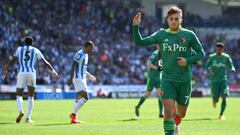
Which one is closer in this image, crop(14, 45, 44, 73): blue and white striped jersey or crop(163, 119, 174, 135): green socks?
crop(163, 119, 174, 135): green socks

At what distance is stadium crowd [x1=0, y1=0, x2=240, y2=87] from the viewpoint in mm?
49000

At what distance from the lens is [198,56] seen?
13336 mm

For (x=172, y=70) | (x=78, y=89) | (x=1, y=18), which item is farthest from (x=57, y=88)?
(x=172, y=70)

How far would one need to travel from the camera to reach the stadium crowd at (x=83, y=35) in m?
49.0

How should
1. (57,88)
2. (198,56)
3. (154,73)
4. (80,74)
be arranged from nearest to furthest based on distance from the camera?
(198,56)
(80,74)
(154,73)
(57,88)

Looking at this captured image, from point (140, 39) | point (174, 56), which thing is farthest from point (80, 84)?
point (140, 39)

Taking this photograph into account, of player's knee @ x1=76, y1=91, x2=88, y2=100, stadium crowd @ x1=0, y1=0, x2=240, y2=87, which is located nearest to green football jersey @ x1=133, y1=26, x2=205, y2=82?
player's knee @ x1=76, y1=91, x2=88, y2=100

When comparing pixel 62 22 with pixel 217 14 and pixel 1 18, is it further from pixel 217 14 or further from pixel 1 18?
pixel 217 14

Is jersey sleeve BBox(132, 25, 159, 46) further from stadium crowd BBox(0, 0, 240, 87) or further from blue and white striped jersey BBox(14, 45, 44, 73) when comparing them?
stadium crowd BBox(0, 0, 240, 87)

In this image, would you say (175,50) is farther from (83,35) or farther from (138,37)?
(83,35)

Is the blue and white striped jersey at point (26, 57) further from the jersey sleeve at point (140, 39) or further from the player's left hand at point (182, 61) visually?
the player's left hand at point (182, 61)

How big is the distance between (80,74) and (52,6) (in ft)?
108

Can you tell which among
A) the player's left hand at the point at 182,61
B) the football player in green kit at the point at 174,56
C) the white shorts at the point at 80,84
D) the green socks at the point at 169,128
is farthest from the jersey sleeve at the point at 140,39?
the white shorts at the point at 80,84

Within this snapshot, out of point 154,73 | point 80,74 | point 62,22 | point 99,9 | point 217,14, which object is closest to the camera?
point 80,74
